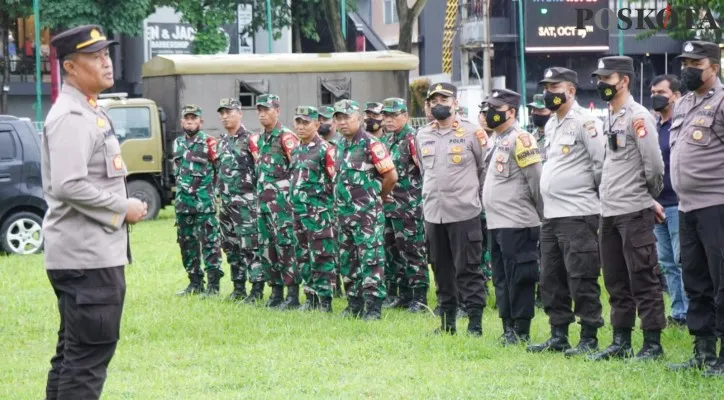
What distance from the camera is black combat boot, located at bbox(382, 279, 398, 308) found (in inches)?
483

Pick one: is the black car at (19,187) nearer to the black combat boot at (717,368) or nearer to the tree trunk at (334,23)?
the black combat boot at (717,368)

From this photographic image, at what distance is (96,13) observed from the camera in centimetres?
3058

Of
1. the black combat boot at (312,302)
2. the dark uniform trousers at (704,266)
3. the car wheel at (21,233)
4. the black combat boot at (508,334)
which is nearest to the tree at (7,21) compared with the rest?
the car wheel at (21,233)

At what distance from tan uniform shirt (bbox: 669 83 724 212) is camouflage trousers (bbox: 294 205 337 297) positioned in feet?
13.6

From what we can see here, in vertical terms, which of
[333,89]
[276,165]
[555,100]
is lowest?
[276,165]

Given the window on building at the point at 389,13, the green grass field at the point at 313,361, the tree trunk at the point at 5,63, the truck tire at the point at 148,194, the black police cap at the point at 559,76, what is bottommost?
the green grass field at the point at 313,361

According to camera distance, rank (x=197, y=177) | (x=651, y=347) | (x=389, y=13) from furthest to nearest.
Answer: (x=389, y=13), (x=197, y=177), (x=651, y=347)

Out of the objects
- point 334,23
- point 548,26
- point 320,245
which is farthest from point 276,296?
point 548,26

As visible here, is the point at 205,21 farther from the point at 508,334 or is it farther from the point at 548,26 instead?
the point at 508,334

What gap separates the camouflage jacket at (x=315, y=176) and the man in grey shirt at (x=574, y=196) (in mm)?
2955

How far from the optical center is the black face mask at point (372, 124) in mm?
12344

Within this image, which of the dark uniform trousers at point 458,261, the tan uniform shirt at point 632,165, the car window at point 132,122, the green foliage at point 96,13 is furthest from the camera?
the green foliage at point 96,13

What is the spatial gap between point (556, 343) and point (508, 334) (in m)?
0.52

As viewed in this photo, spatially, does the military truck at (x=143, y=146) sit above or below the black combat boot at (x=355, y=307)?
above
